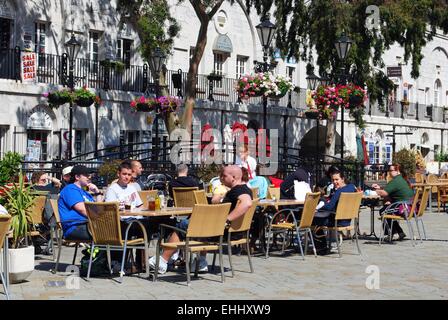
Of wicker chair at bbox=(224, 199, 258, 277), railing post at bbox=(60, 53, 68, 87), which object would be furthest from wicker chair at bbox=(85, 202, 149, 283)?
railing post at bbox=(60, 53, 68, 87)

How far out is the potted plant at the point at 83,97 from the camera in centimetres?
2725

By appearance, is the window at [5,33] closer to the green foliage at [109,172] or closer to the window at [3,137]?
the window at [3,137]

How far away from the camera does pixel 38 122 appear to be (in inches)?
1123

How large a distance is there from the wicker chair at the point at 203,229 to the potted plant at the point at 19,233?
5.24 ft

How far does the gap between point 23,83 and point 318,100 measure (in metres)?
8.89

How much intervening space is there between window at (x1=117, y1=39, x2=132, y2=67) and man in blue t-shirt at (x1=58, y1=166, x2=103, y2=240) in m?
20.9

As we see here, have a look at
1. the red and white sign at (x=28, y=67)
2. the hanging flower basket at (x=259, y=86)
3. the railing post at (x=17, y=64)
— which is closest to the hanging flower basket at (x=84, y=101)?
the red and white sign at (x=28, y=67)

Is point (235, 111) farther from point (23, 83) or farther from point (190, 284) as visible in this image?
point (190, 284)

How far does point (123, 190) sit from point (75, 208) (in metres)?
0.82

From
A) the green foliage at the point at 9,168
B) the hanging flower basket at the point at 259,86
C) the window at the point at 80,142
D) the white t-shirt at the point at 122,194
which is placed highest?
the hanging flower basket at the point at 259,86

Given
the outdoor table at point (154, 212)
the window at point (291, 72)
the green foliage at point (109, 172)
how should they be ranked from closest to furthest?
the outdoor table at point (154, 212)
the green foliage at point (109, 172)
the window at point (291, 72)

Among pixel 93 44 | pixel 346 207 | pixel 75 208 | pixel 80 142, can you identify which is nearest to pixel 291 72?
pixel 93 44

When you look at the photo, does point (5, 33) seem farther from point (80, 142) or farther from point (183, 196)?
point (183, 196)
